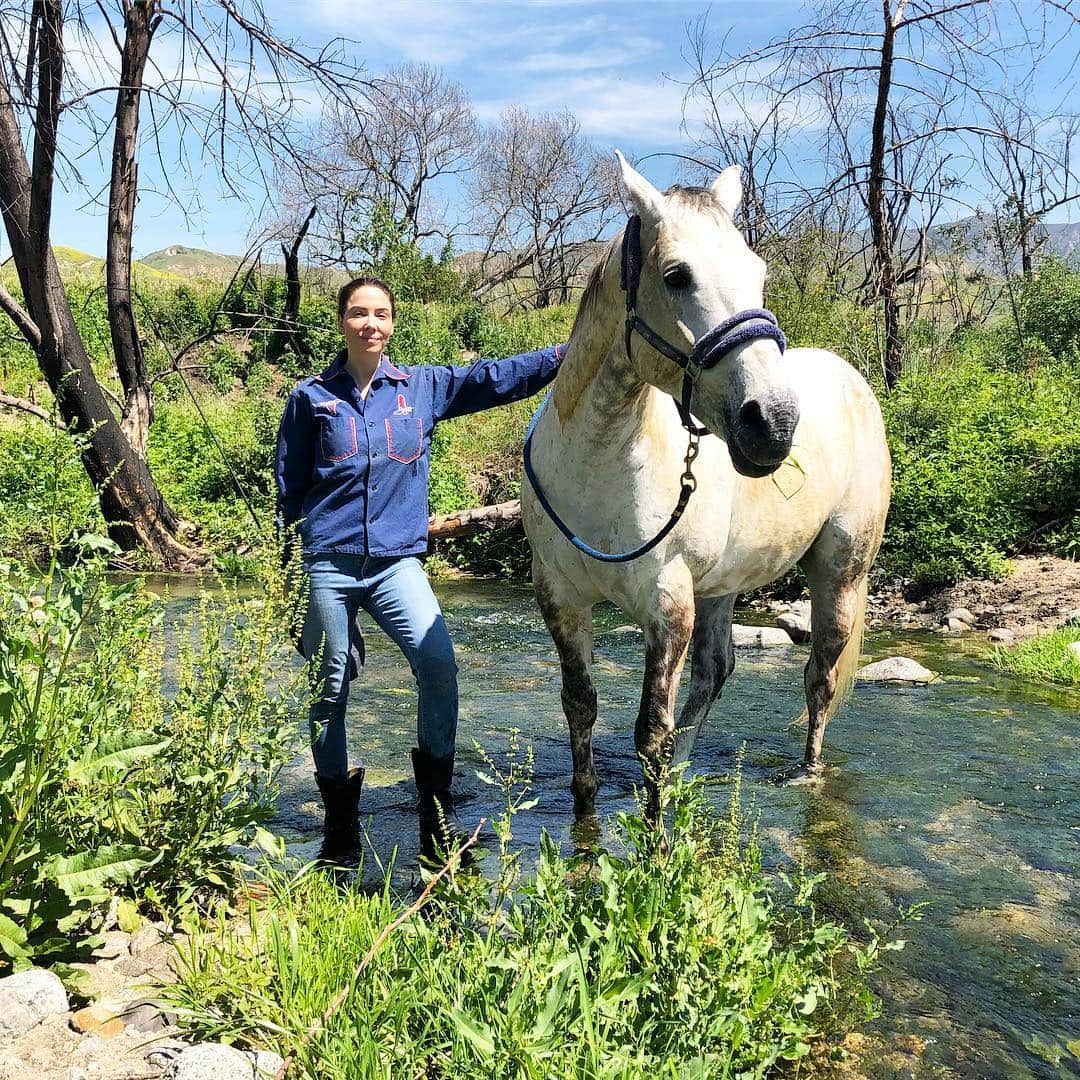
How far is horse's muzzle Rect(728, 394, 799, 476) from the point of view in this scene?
101 inches

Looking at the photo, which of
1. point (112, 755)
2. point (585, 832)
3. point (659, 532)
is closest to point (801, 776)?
point (585, 832)

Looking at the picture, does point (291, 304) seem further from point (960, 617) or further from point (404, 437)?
point (404, 437)

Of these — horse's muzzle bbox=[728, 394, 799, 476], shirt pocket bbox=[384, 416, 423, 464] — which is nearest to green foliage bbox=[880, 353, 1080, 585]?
shirt pocket bbox=[384, 416, 423, 464]

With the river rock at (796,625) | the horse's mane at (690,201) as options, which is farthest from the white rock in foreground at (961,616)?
the horse's mane at (690,201)

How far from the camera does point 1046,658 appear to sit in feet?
21.1

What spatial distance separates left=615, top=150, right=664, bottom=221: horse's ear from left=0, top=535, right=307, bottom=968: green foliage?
1.58 m

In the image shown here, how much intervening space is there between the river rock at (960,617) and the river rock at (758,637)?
1.47 m

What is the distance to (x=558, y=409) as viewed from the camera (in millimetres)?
3461

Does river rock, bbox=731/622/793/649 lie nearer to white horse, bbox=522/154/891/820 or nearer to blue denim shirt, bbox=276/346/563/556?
white horse, bbox=522/154/891/820

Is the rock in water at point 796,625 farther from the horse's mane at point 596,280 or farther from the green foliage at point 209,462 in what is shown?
the green foliage at point 209,462

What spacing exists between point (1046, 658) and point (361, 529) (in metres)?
5.04

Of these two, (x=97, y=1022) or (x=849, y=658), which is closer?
(x=97, y=1022)

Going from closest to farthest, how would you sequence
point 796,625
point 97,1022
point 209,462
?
point 97,1022, point 796,625, point 209,462

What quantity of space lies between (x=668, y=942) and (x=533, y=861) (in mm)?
1464
